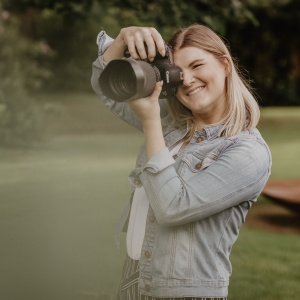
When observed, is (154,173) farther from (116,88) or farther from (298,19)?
(298,19)

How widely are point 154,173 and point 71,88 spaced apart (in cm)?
594

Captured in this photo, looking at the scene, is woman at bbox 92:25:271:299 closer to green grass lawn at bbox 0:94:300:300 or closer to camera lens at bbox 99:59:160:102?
camera lens at bbox 99:59:160:102

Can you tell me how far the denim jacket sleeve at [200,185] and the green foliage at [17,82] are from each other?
13.2 ft

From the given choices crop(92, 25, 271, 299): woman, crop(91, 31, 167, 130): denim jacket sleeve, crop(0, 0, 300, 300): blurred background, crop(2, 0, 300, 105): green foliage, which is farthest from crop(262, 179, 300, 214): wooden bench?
crop(92, 25, 271, 299): woman

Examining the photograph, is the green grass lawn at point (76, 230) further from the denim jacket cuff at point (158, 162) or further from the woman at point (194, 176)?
the denim jacket cuff at point (158, 162)

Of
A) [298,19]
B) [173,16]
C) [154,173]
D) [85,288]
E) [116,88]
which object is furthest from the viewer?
[298,19]

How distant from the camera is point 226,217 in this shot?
4.86ft

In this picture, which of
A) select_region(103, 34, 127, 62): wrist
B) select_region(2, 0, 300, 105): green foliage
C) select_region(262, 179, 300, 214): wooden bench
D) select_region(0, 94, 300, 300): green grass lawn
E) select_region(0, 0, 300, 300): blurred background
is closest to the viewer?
select_region(103, 34, 127, 62): wrist

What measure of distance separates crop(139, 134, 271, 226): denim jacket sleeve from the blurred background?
1.92ft

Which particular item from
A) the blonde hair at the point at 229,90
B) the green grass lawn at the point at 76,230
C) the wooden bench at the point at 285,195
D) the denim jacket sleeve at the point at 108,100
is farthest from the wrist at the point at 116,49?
the wooden bench at the point at 285,195

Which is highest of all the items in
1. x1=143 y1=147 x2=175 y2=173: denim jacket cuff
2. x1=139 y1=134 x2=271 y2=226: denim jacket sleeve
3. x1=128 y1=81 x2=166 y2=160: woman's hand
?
x1=128 y1=81 x2=166 y2=160: woman's hand

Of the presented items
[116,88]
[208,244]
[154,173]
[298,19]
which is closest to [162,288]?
[208,244]

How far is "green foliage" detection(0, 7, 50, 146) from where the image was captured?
5461 mm

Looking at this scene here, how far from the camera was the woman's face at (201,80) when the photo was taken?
1.53m
